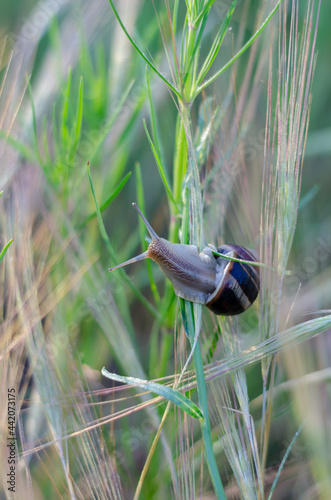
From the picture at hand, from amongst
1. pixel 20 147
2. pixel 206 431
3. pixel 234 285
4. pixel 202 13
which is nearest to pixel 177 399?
pixel 206 431

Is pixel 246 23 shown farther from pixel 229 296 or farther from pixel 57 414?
pixel 57 414

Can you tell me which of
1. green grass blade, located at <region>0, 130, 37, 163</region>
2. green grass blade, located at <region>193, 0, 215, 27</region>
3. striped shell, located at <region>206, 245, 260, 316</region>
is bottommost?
striped shell, located at <region>206, 245, 260, 316</region>

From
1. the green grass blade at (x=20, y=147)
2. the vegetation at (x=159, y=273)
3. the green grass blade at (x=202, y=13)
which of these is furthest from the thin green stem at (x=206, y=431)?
the green grass blade at (x=20, y=147)

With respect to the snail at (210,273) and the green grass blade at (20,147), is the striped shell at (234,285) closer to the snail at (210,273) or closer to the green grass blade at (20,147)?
the snail at (210,273)

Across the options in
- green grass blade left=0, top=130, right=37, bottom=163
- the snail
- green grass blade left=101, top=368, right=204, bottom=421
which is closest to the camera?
green grass blade left=101, top=368, right=204, bottom=421

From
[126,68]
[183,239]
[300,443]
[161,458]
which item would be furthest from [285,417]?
[126,68]

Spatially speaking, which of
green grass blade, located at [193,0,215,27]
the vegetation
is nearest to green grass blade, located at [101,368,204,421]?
the vegetation

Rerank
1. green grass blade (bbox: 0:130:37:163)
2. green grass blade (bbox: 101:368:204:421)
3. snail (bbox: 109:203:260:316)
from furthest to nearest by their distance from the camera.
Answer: green grass blade (bbox: 0:130:37:163)
snail (bbox: 109:203:260:316)
green grass blade (bbox: 101:368:204:421)

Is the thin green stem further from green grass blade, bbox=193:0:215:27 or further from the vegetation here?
green grass blade, bbox=193:0:215:27
